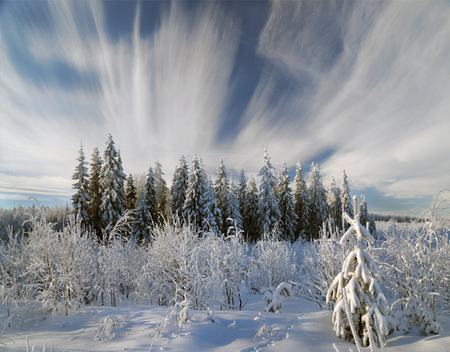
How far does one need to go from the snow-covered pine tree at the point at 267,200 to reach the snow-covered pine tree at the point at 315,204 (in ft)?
27.2

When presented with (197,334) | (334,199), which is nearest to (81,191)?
(197,334)

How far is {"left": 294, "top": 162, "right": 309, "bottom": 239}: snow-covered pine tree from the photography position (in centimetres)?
3481

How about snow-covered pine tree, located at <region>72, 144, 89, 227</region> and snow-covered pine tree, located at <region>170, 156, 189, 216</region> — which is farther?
snow-covered pine tree, located at <region>170, 156, 189, 216</region>

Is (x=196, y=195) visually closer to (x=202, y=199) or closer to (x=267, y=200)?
(x=202, y=199)

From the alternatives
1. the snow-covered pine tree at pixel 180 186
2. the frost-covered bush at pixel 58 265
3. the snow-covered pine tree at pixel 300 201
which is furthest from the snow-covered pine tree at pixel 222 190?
the frost-covered bush at pixel 58 265

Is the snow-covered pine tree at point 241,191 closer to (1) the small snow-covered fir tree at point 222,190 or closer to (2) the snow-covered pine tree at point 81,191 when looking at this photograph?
(1) the small snow-covered fir tree at point 222,190

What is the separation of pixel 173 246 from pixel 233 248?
254cm

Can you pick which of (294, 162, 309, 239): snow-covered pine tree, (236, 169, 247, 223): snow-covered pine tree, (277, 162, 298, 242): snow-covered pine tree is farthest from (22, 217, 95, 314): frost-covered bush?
(294, 162, 309, 239): snow-covered pine tree

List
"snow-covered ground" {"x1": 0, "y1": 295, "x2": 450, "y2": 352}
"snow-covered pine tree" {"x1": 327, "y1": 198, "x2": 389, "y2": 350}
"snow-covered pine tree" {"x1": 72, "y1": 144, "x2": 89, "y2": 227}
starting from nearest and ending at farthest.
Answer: "snow-covered pine tree" {"x1": 327, "y1": 198, "x2": 389, "y2": 350} → "snow-covered ground" {"x1": 0, "y1": 295, "x2": 450, "y2": 352} → "snow-covered pine tree" {"x1": 72, "y1": 144, "x2": 89, "y2": 227}

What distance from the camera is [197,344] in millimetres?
4660

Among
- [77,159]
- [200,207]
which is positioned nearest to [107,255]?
[200,207]

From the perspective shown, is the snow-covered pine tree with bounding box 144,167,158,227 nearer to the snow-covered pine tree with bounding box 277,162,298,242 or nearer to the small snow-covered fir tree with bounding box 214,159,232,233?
the small snow-covered fir tree with bounding box 214,159,232,233

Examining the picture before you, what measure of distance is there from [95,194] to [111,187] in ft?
11.6

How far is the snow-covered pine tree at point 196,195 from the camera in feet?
91.8
